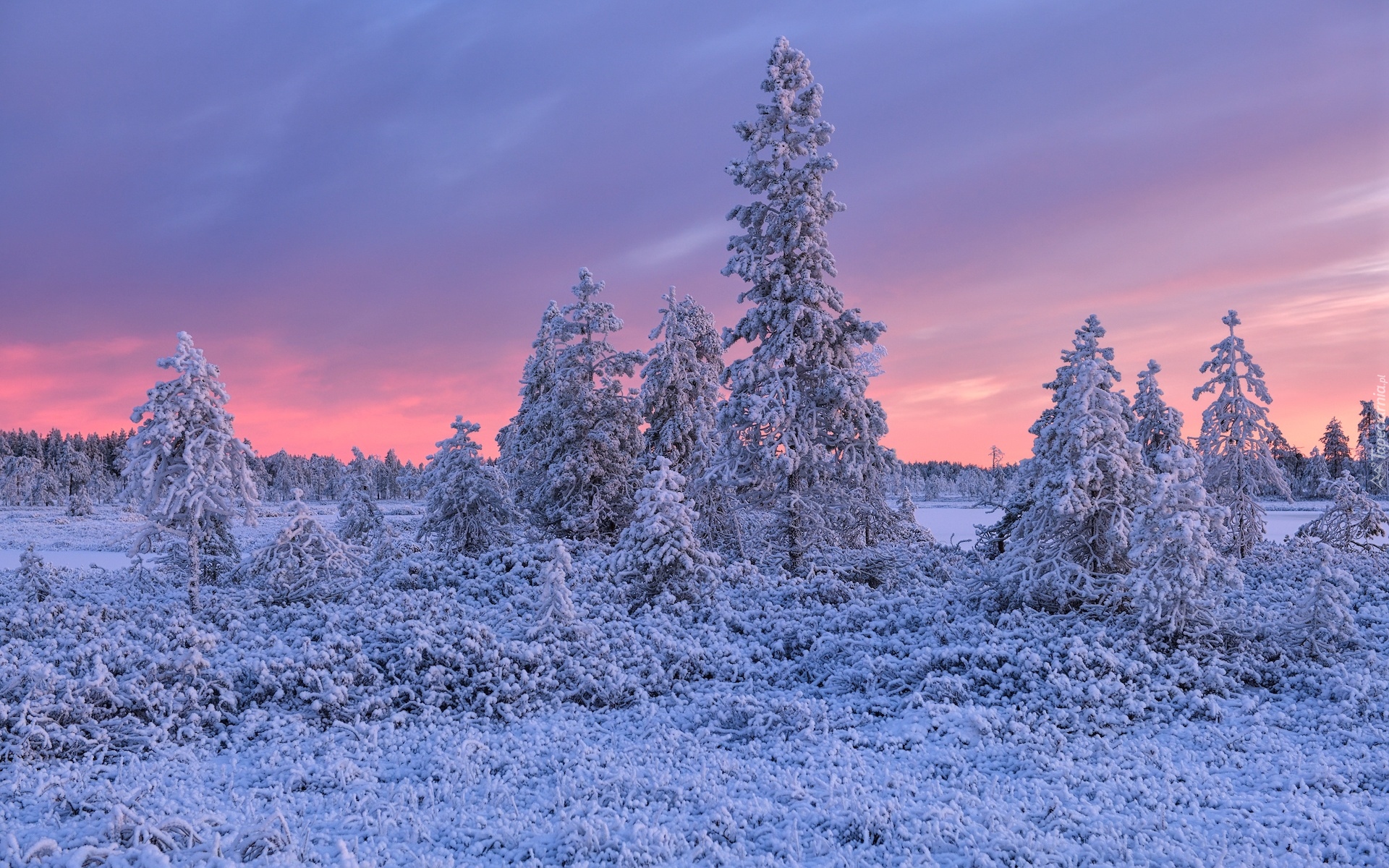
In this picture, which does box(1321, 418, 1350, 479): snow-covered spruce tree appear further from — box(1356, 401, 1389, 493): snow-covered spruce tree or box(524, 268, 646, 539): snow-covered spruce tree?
box(524, 268, 646, 539): snow-covered spruce tree

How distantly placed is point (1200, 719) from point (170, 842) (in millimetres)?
14848

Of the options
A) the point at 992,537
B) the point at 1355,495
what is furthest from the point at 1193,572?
the point at 1355,495

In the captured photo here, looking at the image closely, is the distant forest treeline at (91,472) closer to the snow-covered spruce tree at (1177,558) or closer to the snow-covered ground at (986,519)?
the snow-covered ground at (986,519)

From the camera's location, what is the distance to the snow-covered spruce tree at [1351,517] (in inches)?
1032

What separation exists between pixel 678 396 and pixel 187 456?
16021 mm

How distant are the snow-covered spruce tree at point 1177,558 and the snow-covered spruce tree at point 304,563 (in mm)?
19765

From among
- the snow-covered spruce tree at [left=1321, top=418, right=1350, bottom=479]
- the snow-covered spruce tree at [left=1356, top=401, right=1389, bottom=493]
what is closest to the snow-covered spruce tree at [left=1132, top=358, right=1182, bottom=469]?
the snow-covered spruce tree at [left=1356, top=401, right=1389, bottom=493]

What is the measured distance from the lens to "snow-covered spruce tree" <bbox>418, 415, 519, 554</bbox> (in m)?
25.6

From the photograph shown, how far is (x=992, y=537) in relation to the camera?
72.7 ft

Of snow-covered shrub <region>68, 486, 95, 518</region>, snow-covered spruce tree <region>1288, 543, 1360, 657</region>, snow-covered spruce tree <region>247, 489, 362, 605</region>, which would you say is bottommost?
snow-covered spruce tree <region>1288, 543, 1360, 657</region>

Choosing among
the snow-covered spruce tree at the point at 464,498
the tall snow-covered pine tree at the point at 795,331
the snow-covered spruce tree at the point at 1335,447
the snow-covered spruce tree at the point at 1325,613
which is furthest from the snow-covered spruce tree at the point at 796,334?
the snow-covered spruce tree at the point at 1335,447

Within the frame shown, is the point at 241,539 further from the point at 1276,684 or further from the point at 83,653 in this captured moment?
the point at 1276,684

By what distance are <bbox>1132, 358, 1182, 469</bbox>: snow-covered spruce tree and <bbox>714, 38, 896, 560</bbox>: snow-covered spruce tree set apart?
10.9 m

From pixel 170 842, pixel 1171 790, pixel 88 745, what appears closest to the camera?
pixel 170 842
